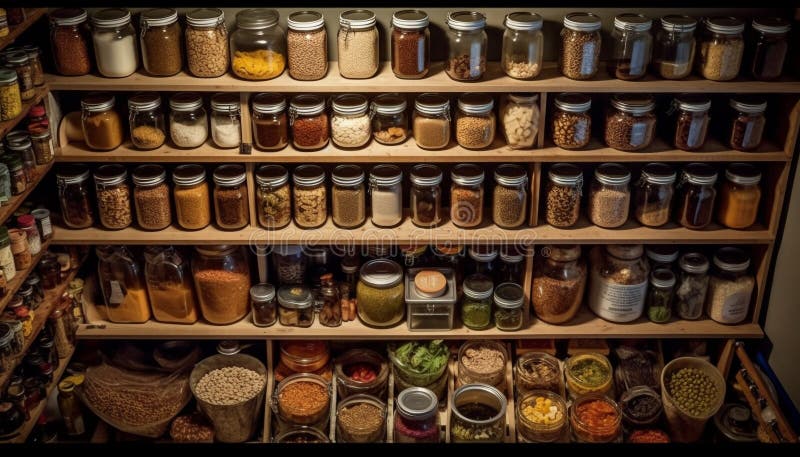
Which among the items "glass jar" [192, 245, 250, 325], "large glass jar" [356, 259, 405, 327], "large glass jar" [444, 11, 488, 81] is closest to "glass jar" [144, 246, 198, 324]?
"glass jar" [192, 245, 250, 325]

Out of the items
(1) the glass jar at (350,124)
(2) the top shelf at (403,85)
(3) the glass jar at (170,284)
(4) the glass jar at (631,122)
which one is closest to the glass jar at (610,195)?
(4) the glass jar at (631,122)

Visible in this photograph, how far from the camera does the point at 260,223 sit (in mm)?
2781

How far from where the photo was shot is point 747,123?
2588mm

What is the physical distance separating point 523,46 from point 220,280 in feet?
4.26

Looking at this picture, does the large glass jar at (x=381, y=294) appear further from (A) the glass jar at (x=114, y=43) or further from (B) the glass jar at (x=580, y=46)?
(A) the glass jar at (x=114, y=43)

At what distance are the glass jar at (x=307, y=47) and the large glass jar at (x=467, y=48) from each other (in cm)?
40

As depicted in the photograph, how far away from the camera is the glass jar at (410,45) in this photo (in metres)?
2.46

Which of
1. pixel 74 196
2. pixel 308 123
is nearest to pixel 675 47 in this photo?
pixel 308 123

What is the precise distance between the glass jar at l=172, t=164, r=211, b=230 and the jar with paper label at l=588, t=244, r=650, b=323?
4.59ft

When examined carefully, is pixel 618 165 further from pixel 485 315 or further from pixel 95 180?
pixel 95 180

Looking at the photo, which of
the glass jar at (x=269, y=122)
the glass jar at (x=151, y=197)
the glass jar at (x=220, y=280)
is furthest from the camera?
the glass jar at (x=220, y=280)

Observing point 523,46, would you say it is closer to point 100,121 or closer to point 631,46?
point 631,46

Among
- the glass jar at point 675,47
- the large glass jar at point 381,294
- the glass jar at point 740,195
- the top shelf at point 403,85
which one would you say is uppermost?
the glass jar at point 675,47

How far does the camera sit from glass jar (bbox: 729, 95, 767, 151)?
8.45ft
